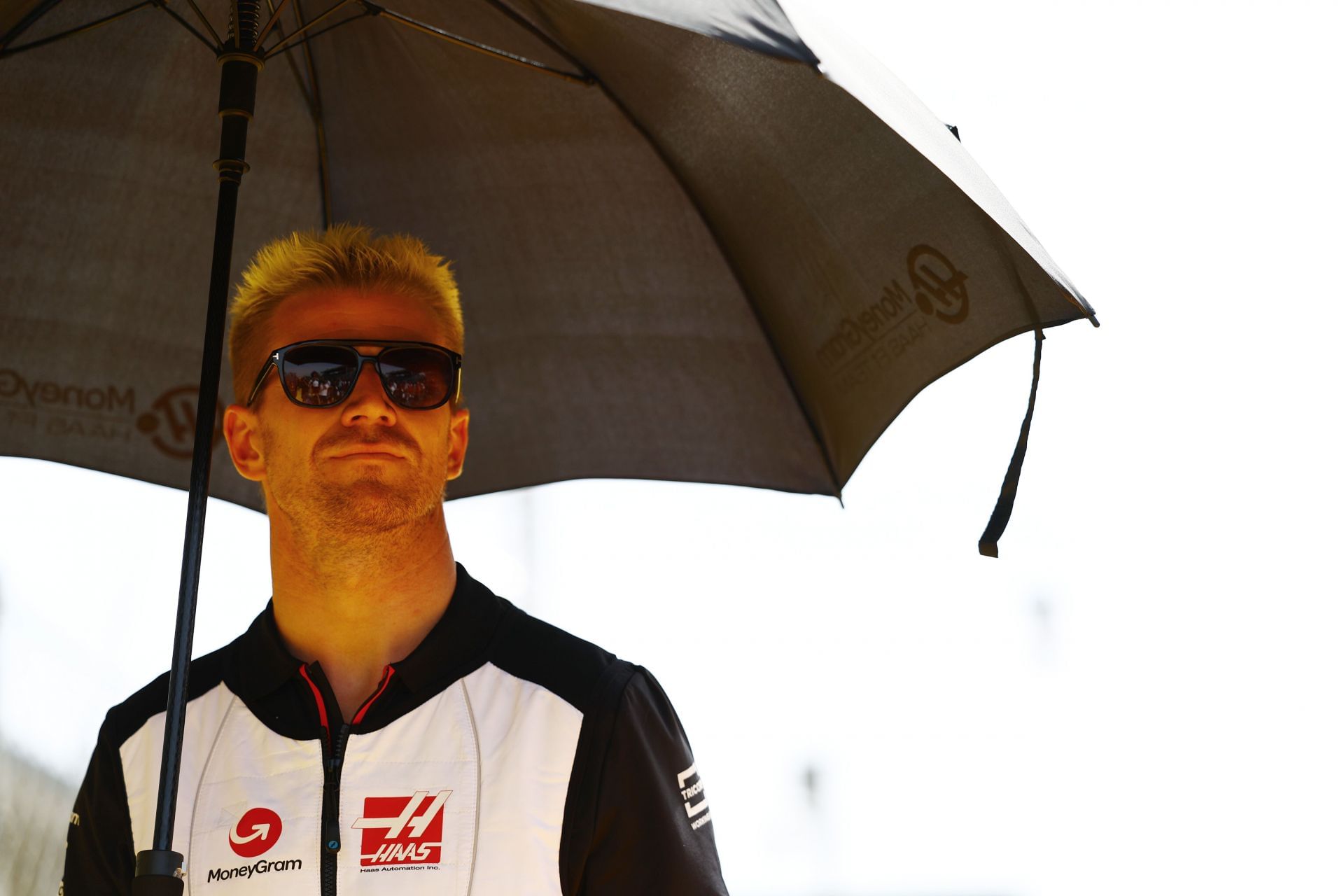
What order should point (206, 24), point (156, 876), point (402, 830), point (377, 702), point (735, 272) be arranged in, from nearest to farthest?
1. point (156, 876)
2. point (402, 830)
3. point (377, 702)
4. point (206, 24)
5. point (735, 272)

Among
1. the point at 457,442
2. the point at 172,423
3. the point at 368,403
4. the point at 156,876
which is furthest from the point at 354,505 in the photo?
the point at 172,423

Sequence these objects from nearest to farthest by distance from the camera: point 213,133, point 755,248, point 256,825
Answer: point 256,825
point 755,248
point 213,133

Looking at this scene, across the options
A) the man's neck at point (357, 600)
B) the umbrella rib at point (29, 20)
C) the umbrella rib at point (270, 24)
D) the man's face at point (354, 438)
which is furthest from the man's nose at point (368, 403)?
the umbrella rib at point (29, 20)

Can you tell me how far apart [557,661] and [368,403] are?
48 cm

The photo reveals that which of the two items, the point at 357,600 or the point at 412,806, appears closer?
the point at 412,806

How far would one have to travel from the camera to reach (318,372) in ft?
6.40

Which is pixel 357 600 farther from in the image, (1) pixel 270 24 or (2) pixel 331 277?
(1) pixel 270 24

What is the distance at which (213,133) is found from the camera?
94.9 inches

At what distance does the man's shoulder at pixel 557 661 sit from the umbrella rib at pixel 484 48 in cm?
87

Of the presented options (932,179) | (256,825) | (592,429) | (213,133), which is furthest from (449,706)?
(213,133)

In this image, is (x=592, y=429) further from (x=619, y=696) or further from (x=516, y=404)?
(x=619, y=696)

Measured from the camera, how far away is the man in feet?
5.89

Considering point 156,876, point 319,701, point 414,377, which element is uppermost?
point 414,377

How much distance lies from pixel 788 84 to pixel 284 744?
3.98 ft
